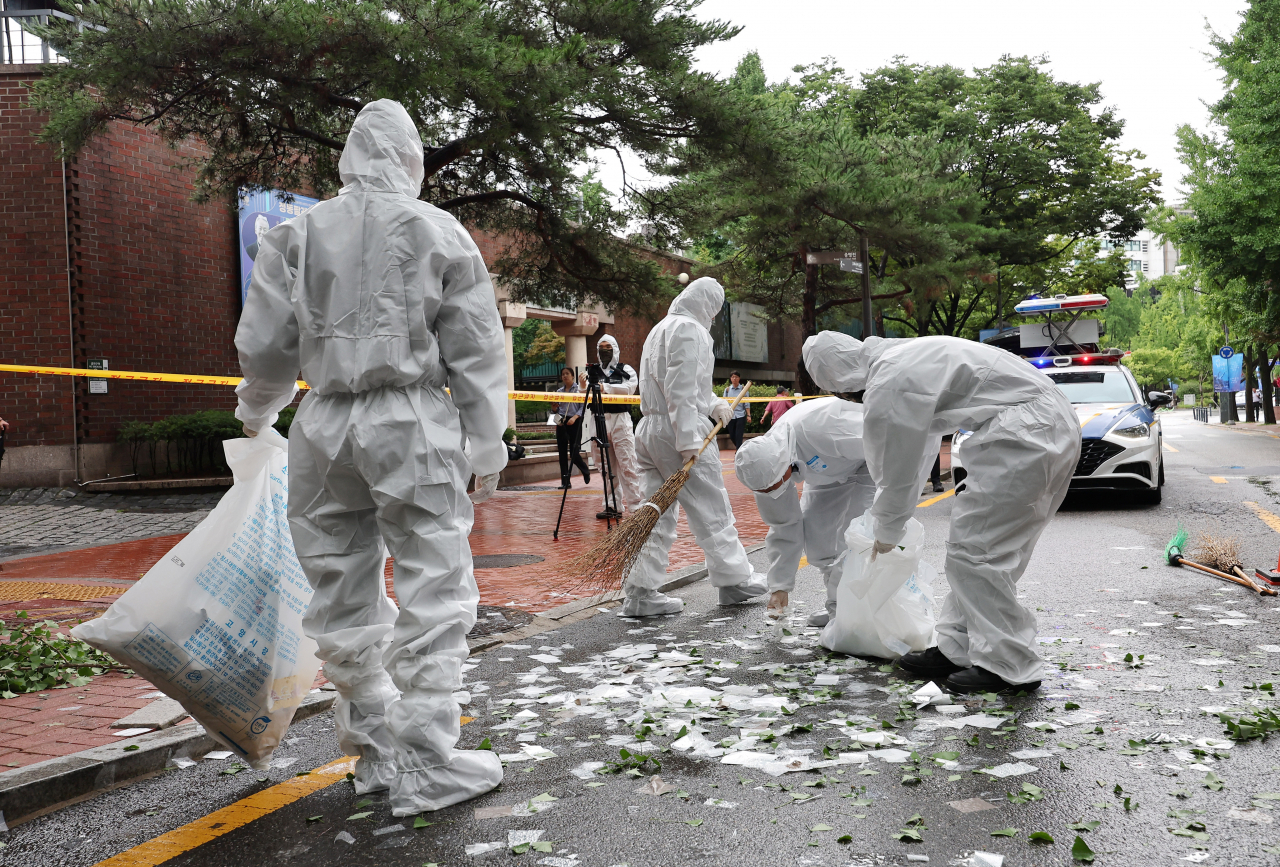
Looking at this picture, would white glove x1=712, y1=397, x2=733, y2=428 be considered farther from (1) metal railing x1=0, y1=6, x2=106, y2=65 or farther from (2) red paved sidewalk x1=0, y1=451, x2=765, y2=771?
(1) metal railing x1=0, y1=6, x2=106, y2=65

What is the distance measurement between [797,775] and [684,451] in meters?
2.98

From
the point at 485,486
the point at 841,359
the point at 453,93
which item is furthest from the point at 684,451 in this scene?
the point at 453,93

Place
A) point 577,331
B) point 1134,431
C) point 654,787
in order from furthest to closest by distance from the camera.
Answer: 1. point 577,331
2. point 1134,431
3. point 654,787

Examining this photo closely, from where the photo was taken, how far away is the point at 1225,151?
24594 millimetres

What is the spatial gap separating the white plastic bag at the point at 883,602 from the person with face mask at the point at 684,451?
148 centimetres

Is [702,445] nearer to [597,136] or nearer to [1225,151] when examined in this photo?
[597,136]

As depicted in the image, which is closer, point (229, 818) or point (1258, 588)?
point (229, 818)

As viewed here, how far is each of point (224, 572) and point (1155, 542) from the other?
7836mm

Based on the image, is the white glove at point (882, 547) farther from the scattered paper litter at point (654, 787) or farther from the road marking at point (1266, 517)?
the road marking at point (1266, 517)

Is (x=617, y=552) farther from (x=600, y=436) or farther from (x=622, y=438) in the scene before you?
(x=622, y=438)

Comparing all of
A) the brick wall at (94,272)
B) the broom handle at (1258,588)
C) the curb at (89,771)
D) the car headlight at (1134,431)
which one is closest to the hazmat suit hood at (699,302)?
the curb at (89,771)

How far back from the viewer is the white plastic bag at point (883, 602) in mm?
4855

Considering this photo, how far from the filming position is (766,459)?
214 inches

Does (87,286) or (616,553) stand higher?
(87,286)
